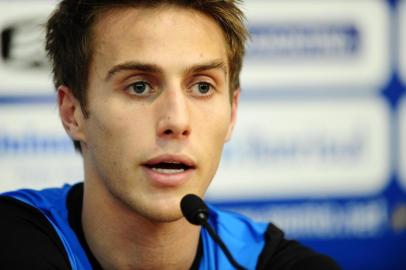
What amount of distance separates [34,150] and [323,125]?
57.4 inches

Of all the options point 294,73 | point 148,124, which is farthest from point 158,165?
point 294,73

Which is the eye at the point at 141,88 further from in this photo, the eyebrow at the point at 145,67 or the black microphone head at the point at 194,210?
the black microphone head at the point at 194,210

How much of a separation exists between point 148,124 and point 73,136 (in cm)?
33

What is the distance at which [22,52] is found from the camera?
3.57 m

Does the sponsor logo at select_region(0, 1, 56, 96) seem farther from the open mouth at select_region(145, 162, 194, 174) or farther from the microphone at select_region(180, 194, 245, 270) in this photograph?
the microphone at select_region(180, 194, 245, 270)

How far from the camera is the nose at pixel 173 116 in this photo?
177 centimetres

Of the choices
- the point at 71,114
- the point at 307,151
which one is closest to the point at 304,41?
the point at 307,151

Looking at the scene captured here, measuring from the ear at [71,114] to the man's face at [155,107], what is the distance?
7 cm

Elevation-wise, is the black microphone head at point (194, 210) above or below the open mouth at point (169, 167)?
below

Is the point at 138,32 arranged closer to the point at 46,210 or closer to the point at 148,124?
the point at 148,124

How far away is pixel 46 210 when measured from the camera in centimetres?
202

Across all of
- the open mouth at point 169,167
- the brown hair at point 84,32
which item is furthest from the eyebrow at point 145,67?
the open mouth at point 169,167

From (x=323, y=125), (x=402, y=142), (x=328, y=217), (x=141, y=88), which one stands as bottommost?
(x=328, y=217)

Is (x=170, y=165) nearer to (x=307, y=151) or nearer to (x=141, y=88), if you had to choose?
(x=141, y=88)
